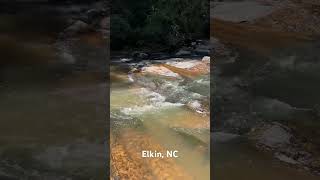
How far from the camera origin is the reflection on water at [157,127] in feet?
17.7

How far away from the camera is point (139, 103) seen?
698 centimetres

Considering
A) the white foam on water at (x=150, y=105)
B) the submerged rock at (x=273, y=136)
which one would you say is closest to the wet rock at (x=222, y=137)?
the submerged rock at (x=273, y=136)

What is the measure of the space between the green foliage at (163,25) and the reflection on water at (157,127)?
1.82 metres

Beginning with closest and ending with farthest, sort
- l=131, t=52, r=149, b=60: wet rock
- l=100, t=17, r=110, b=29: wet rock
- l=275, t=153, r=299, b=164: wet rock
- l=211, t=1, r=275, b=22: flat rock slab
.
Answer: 1. l=275, t=153, r=299, b=164: wet rock
2. l=131, t=52, r=149, b=60: wet rock
3. l=100, t=17, r=110, b=29: wet rock
4. l=211, t=1, r=275, b=22: flat rock slab

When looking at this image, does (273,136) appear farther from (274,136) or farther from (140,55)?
(140,55)

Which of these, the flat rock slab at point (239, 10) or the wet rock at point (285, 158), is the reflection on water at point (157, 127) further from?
the flat rock slab at point (239, 10)

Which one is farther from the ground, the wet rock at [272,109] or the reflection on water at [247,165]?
the wet rock at [272,109]

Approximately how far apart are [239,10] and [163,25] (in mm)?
2856

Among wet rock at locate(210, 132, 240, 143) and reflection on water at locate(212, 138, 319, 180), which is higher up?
wet rock at locate(210, 132, 240, 143)

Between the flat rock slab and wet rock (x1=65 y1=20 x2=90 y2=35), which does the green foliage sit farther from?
the flat rock slab

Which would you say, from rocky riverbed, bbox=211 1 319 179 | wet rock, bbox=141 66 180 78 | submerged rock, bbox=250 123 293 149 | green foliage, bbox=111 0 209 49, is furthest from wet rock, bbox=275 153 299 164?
green foliage, bbox=111 0 209 49

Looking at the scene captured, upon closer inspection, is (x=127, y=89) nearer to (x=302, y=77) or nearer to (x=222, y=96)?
(x=222, y=96)

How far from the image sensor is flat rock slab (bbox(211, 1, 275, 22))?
38.2 ft

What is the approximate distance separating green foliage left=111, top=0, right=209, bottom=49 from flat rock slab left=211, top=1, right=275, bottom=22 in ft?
4.26
